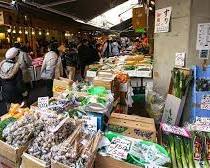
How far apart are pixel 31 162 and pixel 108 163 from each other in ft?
2.36

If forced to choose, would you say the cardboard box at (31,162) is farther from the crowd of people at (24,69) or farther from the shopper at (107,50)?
the shopper at (107,50)

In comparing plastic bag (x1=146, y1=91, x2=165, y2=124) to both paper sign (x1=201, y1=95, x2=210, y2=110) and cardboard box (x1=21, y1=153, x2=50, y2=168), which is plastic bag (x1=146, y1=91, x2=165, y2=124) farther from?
cardboard box (x1=21, y1=153, x2=50, y2=168)

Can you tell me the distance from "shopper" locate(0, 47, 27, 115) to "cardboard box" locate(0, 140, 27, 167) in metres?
3.87

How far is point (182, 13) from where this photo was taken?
5242mm

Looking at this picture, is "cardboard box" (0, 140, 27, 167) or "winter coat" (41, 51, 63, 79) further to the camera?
"winter coat" (41, 51, 63, 79)

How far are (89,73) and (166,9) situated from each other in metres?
2.87

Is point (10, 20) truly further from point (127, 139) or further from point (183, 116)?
point (127, 139)

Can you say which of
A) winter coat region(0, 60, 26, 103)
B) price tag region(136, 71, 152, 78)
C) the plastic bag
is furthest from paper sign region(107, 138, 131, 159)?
price tag region(136, 71, 152, 78)

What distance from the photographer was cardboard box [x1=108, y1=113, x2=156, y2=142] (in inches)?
142

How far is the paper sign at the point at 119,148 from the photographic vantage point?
8.98 ft

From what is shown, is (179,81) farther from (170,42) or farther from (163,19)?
(163,19)

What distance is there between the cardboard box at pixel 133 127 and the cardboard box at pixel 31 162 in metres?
1.28

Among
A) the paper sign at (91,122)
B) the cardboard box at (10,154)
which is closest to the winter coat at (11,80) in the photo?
the paper sign at (91,122)

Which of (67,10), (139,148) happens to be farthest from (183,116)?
(67,10)
